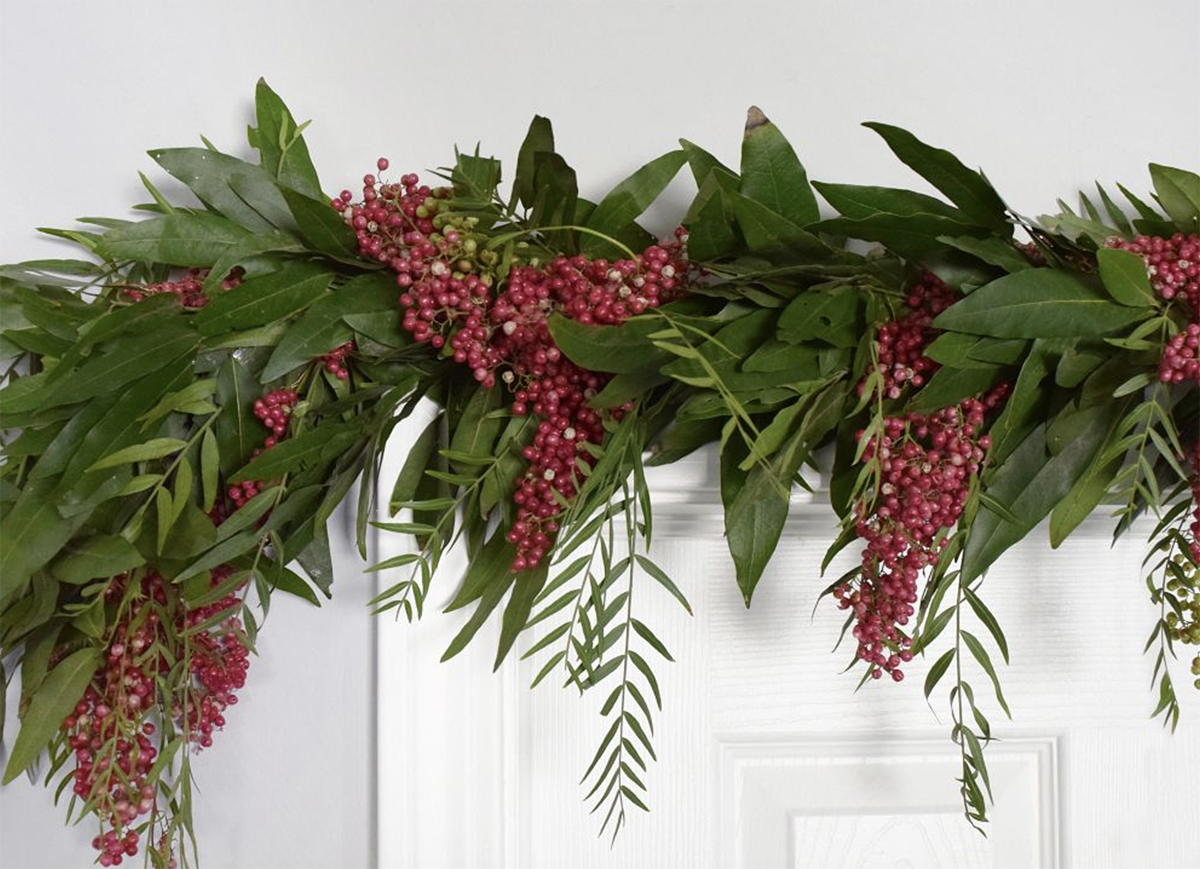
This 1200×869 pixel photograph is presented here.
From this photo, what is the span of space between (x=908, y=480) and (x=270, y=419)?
41 cm

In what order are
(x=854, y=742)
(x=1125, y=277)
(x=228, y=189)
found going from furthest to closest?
(x=854, y=742), (x=228, y=189), (x=1125, y=277)

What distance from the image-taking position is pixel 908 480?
590 mm

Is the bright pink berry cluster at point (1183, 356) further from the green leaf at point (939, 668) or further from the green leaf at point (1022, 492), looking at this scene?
the green leaf at point (939, 668)

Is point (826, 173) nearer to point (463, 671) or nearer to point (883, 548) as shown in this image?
point (883, 548)

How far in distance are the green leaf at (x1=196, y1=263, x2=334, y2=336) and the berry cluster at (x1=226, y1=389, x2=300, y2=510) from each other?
0.05m

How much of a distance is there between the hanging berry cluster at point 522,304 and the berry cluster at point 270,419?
9 cm

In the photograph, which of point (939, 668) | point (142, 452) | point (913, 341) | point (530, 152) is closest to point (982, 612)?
point (939, 668)

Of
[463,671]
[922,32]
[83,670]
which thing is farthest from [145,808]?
[922,32]

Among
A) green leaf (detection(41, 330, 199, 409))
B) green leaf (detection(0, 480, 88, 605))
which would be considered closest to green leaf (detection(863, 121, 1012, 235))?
green leaf (detection(41, 330, 199, 409))

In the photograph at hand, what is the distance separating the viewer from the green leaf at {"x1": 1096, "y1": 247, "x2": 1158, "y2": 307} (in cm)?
55

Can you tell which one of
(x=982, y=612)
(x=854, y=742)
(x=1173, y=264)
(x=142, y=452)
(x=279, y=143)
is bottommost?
(x=854, y=742)

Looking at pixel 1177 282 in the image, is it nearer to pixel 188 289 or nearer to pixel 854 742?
pixel 854 742

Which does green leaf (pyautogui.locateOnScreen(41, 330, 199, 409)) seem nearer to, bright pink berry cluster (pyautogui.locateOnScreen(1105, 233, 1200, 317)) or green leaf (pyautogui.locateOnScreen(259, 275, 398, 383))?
green leaf (pyautogui.locateOnScreen(259, 275, 398, 383))

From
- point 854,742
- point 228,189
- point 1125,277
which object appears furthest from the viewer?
point 854,742
